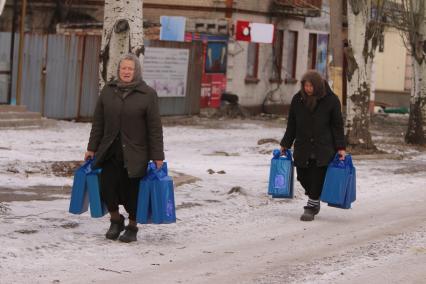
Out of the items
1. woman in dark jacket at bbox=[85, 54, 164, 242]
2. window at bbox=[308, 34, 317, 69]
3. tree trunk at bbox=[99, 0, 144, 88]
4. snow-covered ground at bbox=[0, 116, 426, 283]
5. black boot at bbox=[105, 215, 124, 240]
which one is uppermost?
window at bbox=[308, 34, 317, 69]

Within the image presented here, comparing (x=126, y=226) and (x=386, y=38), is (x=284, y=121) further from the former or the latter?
(x=126, y=226)

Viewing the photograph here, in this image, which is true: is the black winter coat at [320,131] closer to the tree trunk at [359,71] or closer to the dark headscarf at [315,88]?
the dark headscarf at [315,88]

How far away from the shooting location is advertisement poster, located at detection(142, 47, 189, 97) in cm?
2780

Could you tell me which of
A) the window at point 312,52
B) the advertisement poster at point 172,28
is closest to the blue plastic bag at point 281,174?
the advertisement poster at point 172,28

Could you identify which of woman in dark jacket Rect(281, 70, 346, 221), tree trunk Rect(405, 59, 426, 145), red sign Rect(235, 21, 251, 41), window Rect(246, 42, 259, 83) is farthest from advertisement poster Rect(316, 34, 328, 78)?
woman in dark jacket Rect(281, 70, 346, 221)

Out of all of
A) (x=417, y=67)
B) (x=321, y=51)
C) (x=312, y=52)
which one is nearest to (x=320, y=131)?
(x=417, y=67)

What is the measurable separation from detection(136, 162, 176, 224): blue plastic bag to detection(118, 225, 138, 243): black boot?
225mm

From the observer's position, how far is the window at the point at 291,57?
35.5 metres

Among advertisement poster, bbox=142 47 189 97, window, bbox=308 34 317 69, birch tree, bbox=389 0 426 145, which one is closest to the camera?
birch tree, bbox=389 0 426 145

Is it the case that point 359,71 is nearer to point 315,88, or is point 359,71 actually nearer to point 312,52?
point 315,88

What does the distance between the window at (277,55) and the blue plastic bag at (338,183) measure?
23502 mm

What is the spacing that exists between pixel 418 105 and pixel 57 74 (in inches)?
327

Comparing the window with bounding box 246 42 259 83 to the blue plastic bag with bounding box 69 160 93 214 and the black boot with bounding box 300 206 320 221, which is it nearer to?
the black boot with bounding box 300 206 320 221

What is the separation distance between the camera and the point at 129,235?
9266 millimetres
